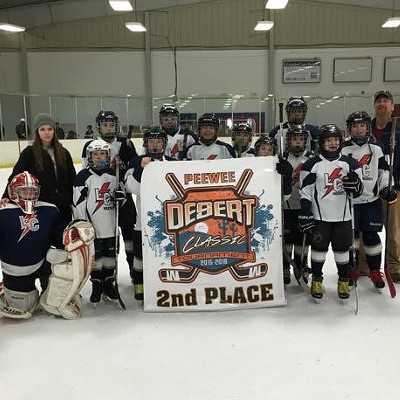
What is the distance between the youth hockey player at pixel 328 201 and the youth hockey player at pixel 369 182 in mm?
170

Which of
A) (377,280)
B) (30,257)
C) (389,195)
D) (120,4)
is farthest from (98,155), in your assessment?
(120,4)

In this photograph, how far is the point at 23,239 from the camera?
8.73ft

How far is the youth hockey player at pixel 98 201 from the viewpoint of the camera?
278cm

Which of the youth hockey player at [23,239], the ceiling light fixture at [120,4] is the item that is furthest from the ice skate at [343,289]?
the ceiling light fixture at [120,4]

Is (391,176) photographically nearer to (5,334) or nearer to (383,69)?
(5,334)

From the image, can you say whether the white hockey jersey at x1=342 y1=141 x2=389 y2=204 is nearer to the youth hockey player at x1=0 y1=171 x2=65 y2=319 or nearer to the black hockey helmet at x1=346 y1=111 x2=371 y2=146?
the black hockey helmet at x1=346 y1=111 x2=371 y2=146

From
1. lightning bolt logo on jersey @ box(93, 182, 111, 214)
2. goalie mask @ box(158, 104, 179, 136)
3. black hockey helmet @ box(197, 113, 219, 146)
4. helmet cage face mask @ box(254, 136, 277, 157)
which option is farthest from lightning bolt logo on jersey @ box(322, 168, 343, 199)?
lightning bolt logo on jersey @ box(93, 182, 111, 214)

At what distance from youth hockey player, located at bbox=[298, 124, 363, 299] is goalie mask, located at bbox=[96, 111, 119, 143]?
1279mm

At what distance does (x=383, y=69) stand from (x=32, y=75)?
1061 cm

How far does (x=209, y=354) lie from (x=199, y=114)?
33.1ft

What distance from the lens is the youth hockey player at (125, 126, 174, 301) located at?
2.85m

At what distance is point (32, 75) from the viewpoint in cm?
1395

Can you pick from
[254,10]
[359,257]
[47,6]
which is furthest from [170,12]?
[359,257]

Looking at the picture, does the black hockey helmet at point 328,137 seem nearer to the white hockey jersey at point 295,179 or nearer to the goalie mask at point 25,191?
the white hockey jersey at point 295,179
